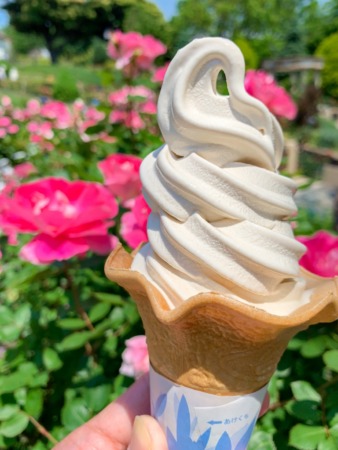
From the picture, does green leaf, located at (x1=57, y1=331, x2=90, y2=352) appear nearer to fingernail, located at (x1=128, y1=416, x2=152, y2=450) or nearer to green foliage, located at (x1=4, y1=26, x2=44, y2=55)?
fingernail, located at (x1=128, y1=416, x2=152, y2=450)

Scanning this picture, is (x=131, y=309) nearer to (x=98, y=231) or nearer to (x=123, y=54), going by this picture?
(x=98, y=231)

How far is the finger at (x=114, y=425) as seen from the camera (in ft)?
3.46

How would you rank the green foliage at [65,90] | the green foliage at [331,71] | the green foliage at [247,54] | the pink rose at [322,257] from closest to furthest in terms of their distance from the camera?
the pink rose at [322,257]
the green foliage at [65,90]
the green foliage at [247,54]
the green foliage at [331,71]

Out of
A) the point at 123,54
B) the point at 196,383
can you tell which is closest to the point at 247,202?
the point at 196,383

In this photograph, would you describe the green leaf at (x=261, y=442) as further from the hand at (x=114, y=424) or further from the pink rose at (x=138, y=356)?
the pink rose at (x=138, y=356)

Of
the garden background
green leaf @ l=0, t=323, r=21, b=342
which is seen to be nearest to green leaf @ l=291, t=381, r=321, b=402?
the garden background

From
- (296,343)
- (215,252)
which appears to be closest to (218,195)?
(215,252)

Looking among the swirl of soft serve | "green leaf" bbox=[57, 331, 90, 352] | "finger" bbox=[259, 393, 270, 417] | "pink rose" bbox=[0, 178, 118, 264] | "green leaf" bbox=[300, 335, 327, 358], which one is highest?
the swirl of soft serve

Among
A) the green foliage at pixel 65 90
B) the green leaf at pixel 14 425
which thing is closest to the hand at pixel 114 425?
the green leaf at pixel 14 425

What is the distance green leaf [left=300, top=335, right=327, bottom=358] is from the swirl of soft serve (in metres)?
0.23

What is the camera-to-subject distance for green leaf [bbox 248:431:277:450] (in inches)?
38.8

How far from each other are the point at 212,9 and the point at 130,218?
31.8 metres

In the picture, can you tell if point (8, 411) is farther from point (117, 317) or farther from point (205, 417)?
point (205, 417)

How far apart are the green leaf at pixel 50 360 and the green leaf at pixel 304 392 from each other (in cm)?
59
